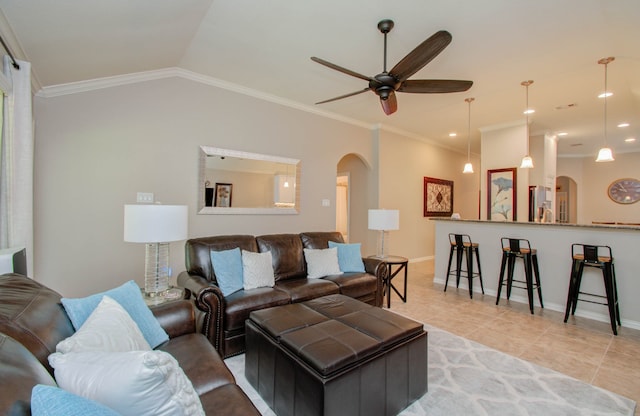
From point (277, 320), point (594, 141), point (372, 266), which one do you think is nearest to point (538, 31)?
point (372, 266)

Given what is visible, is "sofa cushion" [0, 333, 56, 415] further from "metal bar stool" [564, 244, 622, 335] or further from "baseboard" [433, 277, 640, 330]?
"baseboard" [433, 277, 640, 330]

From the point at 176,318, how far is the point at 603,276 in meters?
4.38

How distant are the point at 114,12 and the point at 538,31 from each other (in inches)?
138

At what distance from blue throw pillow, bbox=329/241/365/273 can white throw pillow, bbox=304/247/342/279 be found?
82mm

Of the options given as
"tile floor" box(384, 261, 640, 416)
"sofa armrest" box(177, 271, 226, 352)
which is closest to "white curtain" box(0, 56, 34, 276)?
"sofa armrest" box(177, 271, 226, 352)

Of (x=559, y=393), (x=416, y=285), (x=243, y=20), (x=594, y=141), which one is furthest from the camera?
(x=594, y=141)

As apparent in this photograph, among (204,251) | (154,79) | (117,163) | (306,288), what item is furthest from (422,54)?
(117,163)

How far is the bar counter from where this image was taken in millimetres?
3127

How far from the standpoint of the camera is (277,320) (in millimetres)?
2018

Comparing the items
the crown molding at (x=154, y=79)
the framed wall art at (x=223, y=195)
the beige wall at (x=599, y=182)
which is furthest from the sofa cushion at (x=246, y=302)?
the beige wall at (x=599, y=182)

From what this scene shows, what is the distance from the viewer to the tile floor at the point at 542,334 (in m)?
2.27

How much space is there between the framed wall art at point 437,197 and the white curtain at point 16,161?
21.5 ft

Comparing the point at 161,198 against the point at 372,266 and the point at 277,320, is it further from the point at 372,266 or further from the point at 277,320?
the point at 372,266

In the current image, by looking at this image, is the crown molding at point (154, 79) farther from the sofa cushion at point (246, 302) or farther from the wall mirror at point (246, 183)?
the sofa cushion at point (246, 302)
